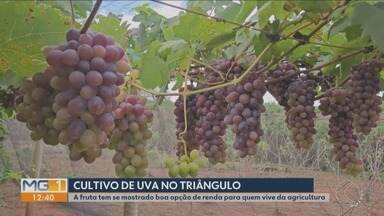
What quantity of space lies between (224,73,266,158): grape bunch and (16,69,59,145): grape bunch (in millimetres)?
586

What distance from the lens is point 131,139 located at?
3.89ft

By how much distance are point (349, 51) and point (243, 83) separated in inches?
13.3

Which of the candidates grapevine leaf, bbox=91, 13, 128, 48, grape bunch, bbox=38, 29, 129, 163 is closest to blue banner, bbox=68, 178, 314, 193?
grapevine leaf, bbox=91, 13, 128, 48

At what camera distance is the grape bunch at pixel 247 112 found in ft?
4.38

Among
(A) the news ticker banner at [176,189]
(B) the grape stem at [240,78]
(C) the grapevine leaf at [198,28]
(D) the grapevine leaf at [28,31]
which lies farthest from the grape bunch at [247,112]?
(A) the news ticker banner at [176,189]

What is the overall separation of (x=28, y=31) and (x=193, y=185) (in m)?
1.98

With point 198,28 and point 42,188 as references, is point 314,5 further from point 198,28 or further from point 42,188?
point 42,188

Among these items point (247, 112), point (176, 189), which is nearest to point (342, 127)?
point (247, 112)

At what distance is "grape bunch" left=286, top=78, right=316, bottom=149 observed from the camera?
1.51 meters

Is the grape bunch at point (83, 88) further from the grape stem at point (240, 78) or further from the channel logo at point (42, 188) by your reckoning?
the channel logo at point (42, 188)

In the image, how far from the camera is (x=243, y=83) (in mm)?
1367

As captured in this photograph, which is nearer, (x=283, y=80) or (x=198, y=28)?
(x=198, y=28)

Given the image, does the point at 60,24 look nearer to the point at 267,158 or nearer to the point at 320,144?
the point at 320,144

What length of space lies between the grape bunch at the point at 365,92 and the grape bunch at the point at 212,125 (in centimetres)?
36
